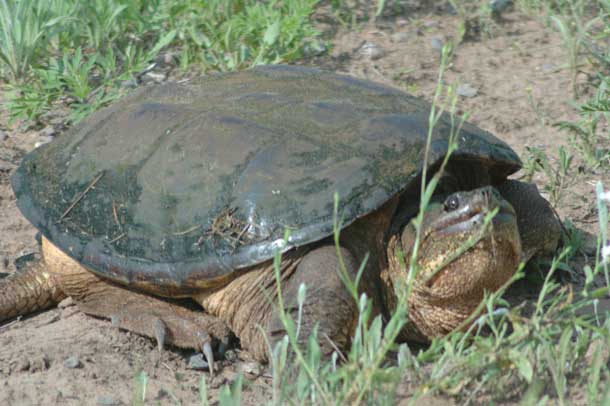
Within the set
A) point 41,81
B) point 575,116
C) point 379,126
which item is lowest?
point 575,116

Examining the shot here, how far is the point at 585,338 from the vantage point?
2.71 m

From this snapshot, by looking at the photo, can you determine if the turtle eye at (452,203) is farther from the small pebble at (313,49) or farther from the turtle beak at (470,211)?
the small pebble at (313,49)

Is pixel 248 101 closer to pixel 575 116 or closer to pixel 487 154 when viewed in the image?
pixel 487 154

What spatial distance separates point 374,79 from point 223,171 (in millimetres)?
2223

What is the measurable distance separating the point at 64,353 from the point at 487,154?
5.23 feet

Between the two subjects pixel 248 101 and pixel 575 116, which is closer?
pixel 248 101

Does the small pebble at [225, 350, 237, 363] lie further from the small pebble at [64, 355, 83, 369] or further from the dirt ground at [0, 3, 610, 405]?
the small pebble at [64, 355, 83, 369]

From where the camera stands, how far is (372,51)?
5668 millimetres

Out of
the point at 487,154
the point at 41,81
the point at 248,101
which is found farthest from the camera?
the point at 41,81

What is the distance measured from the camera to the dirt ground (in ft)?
10.1

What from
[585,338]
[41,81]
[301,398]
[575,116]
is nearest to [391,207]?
[585,338]

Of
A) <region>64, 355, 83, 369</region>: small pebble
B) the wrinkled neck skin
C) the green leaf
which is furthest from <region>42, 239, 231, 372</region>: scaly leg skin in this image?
the green leaf

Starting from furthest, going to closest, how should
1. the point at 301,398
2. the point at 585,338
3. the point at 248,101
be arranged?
the point at 248,101
the point at 585,338
the point at 301,398

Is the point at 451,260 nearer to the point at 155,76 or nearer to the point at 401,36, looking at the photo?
the point at 155,76
